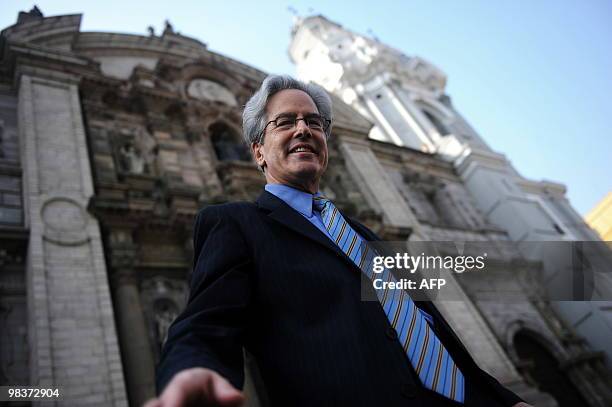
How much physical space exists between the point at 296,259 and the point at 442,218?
14.7 m

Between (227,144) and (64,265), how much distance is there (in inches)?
251

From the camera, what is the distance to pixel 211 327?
1.40 metres

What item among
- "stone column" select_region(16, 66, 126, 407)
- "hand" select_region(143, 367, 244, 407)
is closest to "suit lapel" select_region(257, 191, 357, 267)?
"hand" select_region(143, 367, 244, 407)

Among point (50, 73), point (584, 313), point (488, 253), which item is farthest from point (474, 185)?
point (50, 73)

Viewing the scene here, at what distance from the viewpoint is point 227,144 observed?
1232 centimetres

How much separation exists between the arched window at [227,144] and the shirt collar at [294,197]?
981cm

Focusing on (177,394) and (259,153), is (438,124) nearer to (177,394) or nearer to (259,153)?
(259,153)

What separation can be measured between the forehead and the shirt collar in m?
0.42

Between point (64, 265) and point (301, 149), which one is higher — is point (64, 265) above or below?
above

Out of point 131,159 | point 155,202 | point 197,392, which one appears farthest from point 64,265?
point 197,392

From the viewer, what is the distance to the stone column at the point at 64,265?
5.56 meters

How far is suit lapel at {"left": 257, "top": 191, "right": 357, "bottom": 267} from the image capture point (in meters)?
1.91

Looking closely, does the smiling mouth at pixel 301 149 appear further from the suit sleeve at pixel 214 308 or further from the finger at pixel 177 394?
the finger at pixel 177 394

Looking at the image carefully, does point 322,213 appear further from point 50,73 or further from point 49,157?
point 50,73
